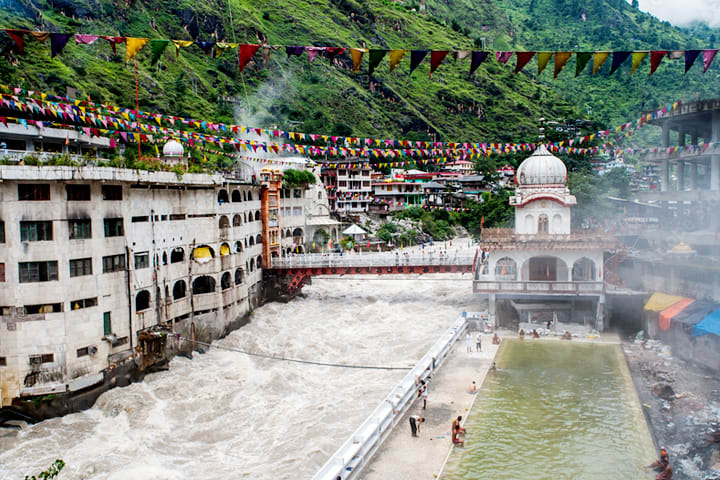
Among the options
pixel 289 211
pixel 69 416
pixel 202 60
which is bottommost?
pixel 69 416

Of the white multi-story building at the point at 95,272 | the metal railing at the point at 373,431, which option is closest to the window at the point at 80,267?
the white multi-story building at the point at 95,272

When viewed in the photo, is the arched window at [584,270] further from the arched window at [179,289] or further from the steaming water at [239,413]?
the arched window at [179,289]

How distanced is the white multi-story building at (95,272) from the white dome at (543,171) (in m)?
21.1

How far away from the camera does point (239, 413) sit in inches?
1071

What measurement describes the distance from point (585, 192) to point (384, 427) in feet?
142

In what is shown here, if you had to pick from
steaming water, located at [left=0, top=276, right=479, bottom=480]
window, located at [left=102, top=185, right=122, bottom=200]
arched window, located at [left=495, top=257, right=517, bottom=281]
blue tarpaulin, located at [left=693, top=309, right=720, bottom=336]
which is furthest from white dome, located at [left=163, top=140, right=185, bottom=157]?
blue tarpaulin, located at [left=693, top=309, right=720, bottom=336]

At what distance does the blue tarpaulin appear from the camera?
87.7 ft

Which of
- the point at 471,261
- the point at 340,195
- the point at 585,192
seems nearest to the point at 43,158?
the point at 471,261

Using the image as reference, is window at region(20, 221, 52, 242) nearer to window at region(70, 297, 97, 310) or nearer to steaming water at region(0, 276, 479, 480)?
window at region(70, 297, 97, 310)

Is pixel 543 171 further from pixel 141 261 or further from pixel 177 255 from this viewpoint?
pixel 141 261

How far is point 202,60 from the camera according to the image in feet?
372

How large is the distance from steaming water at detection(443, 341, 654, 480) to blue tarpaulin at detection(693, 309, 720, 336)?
3.74 meters

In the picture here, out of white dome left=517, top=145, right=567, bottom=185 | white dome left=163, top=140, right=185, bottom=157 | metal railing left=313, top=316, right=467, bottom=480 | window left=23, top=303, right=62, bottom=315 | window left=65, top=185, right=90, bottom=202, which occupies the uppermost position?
white dome left=163, top=140, right=185, bottom=157

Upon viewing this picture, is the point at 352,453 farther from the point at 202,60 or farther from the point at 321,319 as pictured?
the point at 202,60
